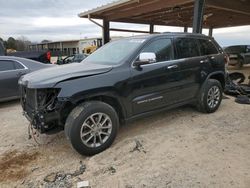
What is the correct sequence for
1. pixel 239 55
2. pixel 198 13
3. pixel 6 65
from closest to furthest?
pixel 6 65 → pixel 198 13 → pixel 239 55

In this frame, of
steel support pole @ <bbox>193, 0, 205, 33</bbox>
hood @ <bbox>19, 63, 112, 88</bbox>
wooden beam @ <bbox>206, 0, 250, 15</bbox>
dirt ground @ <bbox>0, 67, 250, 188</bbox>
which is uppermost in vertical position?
wooden beam @ <bbox>206, 0, 250, 15</bbox>

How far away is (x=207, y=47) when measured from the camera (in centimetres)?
537

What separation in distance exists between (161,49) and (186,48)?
723mm

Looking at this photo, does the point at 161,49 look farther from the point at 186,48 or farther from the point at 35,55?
the point at 35,55

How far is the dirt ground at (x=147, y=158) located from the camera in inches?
118

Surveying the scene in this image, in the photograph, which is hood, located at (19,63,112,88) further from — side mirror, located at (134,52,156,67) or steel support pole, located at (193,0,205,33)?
steel support pole, located at (193,0,205,33)

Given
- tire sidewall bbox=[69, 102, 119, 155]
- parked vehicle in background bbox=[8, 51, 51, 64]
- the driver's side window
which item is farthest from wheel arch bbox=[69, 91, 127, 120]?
parked vehicle in background bbox=[8, 51, 51, 64]

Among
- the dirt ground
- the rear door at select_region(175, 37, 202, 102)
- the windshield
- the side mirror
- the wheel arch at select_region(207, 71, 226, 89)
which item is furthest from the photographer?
the wheel arch at select_region(207, 71, 226, 89)

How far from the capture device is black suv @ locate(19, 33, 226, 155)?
11.1ft

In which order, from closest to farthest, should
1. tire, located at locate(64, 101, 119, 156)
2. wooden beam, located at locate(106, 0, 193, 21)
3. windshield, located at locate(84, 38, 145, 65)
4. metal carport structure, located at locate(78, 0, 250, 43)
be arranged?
tire, located at locate(64, 101, 119, 156) → windshield, located at locate(84, 38, 145, 65) → metal carport structure, located at locate(78, 0, 250, 43) → wooden beam, located at locate(106, 0, 193, 21)

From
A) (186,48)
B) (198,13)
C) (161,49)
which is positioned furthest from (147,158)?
(198,13)

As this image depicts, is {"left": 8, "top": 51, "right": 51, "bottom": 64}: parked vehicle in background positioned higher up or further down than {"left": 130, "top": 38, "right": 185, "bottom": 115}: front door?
higher up

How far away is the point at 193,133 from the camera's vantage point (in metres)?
4.27

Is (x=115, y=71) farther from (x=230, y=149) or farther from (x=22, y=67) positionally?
(x=22, y=67)
